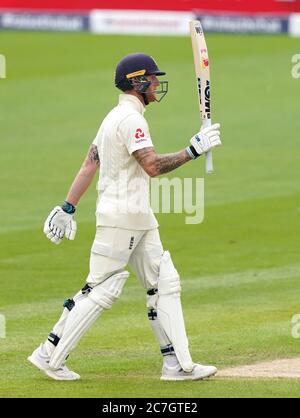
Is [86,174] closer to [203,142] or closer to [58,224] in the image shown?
[58,224]

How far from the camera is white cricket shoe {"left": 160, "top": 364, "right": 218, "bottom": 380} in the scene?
8.88 meters

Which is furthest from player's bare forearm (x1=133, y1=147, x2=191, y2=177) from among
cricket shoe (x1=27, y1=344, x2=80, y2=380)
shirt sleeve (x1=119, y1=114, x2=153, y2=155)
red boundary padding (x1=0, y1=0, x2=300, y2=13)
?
red boundary padding (x1=0, y1=0, x2=300, y2=13)

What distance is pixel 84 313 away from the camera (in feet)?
29.0

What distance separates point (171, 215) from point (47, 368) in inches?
340

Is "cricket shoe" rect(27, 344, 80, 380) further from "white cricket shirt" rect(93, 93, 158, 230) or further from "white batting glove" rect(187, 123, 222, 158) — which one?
"white batting glove" rect(187, 123, 222, 158)

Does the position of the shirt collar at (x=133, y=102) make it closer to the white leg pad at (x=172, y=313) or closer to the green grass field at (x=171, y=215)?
the white leg pad at (x=172, y=313)

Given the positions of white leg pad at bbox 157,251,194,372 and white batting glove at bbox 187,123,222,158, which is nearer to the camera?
white batting glove at bbox 187,123,222,158

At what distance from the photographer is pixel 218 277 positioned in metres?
13.6

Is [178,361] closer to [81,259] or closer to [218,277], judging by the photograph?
[218,277]

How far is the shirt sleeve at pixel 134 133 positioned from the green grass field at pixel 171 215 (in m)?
1.63

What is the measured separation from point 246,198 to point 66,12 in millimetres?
19012

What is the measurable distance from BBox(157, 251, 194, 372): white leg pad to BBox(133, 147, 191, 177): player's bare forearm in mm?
739

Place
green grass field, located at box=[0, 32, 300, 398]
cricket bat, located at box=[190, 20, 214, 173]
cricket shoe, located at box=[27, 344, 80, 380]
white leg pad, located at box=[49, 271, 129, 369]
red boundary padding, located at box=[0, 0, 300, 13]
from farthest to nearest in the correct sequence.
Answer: red boundary padding, located at box=[0, 0, 300, 13]
green grass field, located at box=[0, 32, 300, 398]
cricket bat, located at box=[190, 20, 214, 173]
cricket shoe, located at box=[27, 344, 80, 380]
white leg pad, located at box=[49, 271, 129, 369]

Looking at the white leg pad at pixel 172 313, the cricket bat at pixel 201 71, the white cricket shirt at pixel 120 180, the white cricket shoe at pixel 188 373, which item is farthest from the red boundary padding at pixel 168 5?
the white cricket shoe at pixel 188 373
